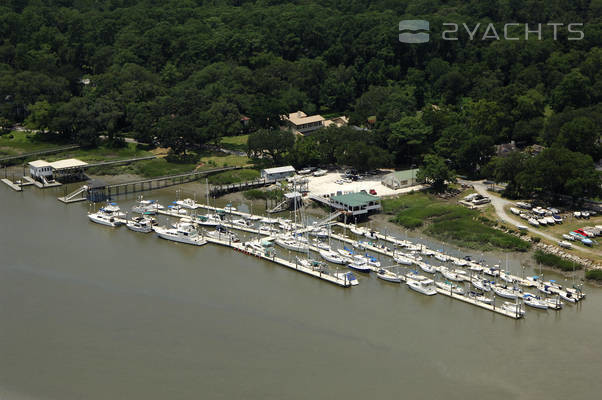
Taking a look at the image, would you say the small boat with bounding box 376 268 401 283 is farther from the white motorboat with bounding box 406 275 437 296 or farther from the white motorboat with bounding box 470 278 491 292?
the white motorboat with bounding box 470 278 491 292

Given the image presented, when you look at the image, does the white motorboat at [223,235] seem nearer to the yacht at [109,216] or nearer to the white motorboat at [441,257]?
the yacht at [109,216]

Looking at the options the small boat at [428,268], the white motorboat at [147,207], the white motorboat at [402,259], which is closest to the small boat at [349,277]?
the white motorboat at [402,259]

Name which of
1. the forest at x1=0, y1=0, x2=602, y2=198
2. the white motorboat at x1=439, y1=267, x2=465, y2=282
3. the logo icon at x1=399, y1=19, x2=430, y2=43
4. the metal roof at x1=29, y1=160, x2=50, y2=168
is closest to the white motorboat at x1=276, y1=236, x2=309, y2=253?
the white motorboat at x1=439, y1=267, x2=465, y2=282

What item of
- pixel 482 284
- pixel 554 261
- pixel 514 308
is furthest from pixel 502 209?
pixel 514 308

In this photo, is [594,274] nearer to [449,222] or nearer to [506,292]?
[506,292]

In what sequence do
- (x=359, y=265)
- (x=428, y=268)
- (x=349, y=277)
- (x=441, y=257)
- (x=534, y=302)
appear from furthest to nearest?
1. (x=441, y=257)
2. (x=359, y=265)
3. (x=428, y=268)
4. (x=349, y=277)
5. (x=534, y=302)

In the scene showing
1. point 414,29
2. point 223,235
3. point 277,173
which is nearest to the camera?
point 223,235
